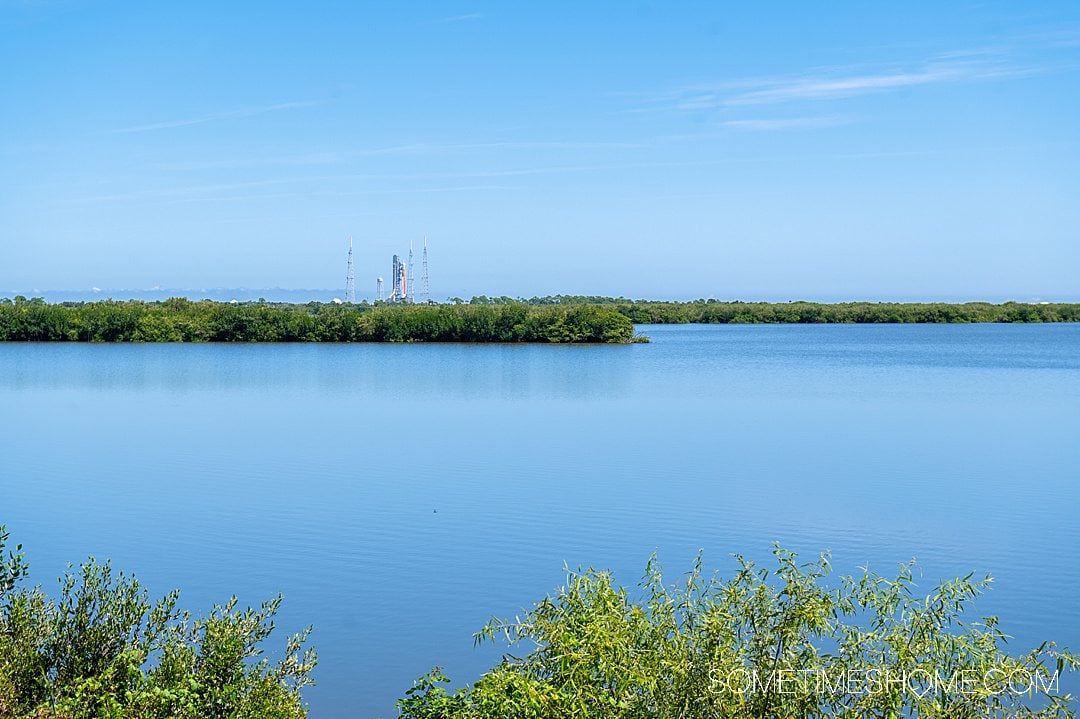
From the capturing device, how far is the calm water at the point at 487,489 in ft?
35.5

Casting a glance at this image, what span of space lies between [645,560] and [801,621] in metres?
6.49

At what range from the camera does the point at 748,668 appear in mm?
5297

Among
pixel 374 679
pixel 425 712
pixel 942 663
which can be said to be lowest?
pixel 374 679

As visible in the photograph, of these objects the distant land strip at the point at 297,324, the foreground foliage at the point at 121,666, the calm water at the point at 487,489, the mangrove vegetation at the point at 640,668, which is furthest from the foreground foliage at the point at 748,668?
the distant land strip at the point at 297,324

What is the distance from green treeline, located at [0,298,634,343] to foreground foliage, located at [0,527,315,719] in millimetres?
52647

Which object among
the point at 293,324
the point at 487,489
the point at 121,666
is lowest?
the point at 487,489

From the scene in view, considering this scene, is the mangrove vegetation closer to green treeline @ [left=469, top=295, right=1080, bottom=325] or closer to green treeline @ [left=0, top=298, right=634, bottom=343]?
green treeline @ [left=0, top=298, right=634, bottom=343]

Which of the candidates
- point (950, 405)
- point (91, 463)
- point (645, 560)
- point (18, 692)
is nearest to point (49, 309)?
point (91, 463)

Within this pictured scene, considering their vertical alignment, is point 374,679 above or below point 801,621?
below

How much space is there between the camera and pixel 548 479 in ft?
55.2

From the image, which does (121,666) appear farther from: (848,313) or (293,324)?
(848,313)

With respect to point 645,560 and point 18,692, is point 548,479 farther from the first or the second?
point 18,692

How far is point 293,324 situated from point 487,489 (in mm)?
45277

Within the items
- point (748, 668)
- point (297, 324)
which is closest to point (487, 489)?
point (748, 668)
